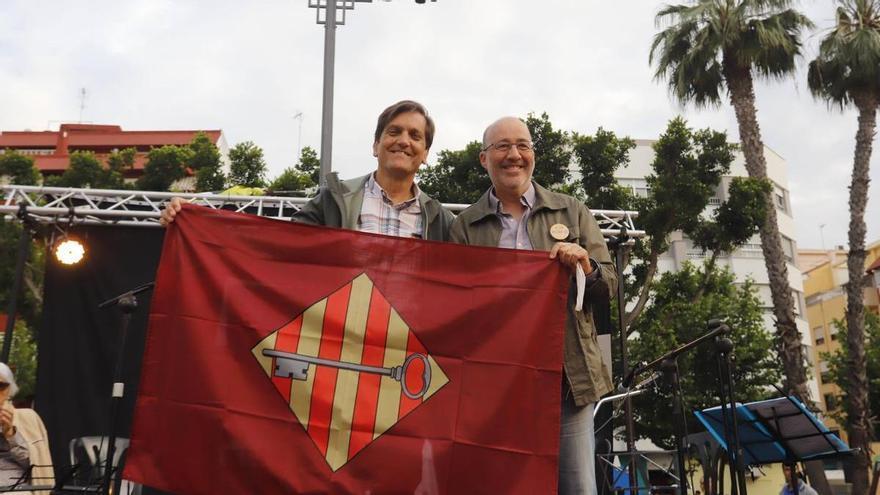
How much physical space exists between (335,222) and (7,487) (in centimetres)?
258

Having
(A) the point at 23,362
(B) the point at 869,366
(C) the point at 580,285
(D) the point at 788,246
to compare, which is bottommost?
(C) the point at 580,285

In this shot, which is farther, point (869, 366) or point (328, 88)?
point (869, 366)

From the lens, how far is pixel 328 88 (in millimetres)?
7059

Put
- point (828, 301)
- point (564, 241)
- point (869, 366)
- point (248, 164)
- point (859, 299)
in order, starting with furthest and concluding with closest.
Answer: point (828, 301)
point (869, 366)
point (248, 164)
point (859, 299)
point (564, 241)

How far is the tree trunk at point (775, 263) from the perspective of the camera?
14.0 meters

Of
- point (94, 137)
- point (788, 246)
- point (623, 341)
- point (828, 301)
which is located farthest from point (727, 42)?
point (94, 137)

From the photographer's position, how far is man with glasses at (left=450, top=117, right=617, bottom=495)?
2.48m

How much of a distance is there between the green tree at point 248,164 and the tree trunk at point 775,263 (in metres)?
12.4

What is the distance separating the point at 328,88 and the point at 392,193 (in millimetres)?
4462

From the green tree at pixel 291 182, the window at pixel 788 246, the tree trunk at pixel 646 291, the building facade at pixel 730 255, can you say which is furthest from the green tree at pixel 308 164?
the window at pixel 788 246

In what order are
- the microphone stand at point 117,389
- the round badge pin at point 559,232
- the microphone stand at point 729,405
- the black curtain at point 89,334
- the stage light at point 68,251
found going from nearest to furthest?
1. the round badge pin at point 559,232
2. the microphone stand at point 117,389
3. the microphone stand at point 729,405
4. the black curtain at point 89,334
5. the stage light at point 68,251

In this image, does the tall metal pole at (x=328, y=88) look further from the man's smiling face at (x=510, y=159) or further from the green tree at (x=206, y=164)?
the green tree at (x=206, y=164)

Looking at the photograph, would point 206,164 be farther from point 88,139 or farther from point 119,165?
point 88,139

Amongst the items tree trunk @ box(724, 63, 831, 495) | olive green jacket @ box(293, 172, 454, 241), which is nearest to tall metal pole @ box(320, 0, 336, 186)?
olive green jacket @ box(293, 172, 454, 241)
